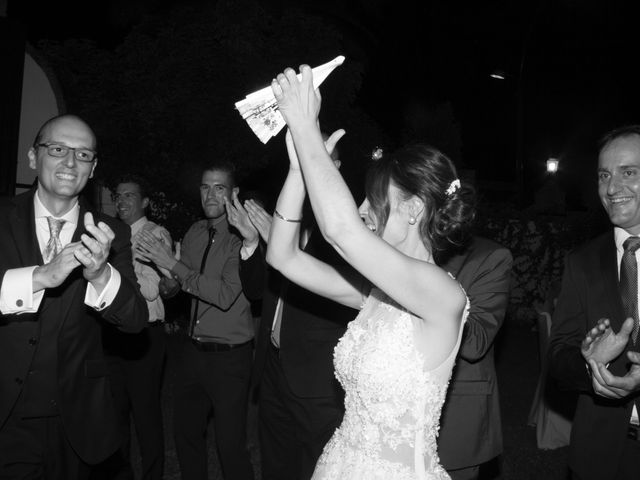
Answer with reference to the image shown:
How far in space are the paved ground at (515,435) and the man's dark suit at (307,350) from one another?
1.43 meters

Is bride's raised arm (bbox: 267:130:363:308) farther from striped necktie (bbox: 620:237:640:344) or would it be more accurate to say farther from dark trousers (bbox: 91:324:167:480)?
dark trousers (bbox: 91:324:167:480)

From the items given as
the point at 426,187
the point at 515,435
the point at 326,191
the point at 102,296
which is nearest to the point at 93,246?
the point at 102,296

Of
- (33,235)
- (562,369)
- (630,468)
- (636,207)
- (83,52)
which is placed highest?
(83,52)

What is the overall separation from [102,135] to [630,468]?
9.96 m

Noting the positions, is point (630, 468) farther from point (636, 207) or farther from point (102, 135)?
point (102, 135)

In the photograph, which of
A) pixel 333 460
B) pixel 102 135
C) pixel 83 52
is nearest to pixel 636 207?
pixel 333 460

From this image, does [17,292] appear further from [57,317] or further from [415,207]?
[415,207]

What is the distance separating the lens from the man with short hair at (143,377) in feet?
14.1

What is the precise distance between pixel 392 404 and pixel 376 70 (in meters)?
19.9

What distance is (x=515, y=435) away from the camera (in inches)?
237

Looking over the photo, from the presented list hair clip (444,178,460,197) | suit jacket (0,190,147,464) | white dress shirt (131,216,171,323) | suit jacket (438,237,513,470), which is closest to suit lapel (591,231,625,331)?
suit jacket (438,237,513,470)

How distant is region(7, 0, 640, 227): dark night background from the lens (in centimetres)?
1052

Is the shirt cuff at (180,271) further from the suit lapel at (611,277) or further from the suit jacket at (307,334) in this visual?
the suit lapel at (611,277)

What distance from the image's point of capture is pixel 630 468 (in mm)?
2705
